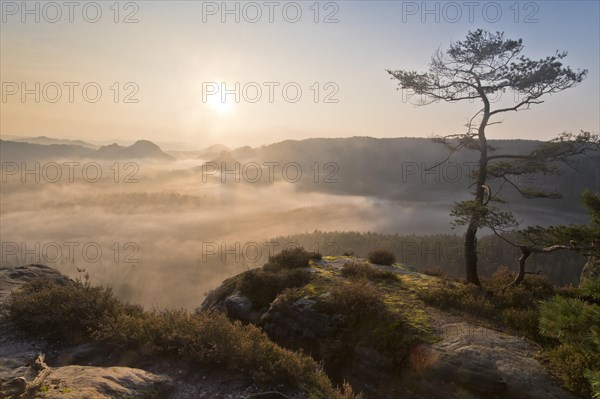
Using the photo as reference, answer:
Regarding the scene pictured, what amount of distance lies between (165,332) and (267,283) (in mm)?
9925

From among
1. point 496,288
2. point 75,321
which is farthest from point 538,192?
point 75,321

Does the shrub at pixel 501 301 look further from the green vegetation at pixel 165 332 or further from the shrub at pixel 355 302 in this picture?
the green vegetation at pixel 165 332

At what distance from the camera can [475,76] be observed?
17172 mm

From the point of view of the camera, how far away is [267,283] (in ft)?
58.9

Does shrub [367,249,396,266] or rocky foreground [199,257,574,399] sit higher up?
shrub [367,249,396,266]

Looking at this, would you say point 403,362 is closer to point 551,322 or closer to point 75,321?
point 551,322

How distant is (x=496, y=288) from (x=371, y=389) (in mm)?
8122

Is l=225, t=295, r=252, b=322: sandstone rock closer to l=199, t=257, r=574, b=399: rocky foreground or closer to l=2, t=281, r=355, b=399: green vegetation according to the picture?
l=199, t=257, r=574, b=399: rocky foreground

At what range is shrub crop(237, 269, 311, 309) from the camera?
1725 cm

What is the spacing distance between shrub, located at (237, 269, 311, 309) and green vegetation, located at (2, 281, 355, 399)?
788 centimetres

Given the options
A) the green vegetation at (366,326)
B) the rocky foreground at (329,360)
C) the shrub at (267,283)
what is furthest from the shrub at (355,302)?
the shrub at (267,283)

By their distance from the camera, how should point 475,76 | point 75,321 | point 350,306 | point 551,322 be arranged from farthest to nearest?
point 475,76 → point 350,306 → point 75,321 → point 551,322

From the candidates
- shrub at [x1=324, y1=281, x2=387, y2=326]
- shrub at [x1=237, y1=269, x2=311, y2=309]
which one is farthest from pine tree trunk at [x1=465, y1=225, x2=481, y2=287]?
shrub at [x1=237, y1=269, x2=311, y2=309]

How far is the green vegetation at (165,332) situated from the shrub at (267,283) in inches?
310
